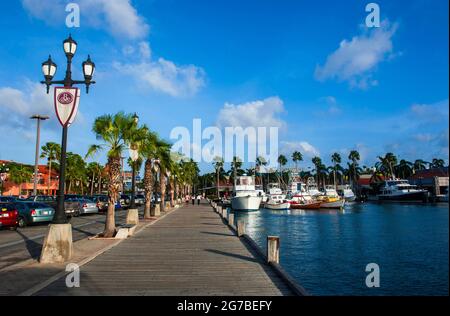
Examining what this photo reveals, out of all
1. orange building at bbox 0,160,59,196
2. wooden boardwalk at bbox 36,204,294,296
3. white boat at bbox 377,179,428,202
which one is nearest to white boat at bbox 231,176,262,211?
orange building at bbox 0,160,59,196

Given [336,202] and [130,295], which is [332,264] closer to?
[130,295]

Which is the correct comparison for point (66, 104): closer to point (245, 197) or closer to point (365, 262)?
point (365, 262)

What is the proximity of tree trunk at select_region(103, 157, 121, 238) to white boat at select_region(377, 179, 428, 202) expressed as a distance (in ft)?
286

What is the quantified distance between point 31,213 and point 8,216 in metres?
1.57

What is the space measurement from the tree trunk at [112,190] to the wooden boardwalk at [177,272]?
5.16 feet

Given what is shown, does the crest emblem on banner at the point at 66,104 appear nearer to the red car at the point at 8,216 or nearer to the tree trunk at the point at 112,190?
the tree trunk at the point at 112,190

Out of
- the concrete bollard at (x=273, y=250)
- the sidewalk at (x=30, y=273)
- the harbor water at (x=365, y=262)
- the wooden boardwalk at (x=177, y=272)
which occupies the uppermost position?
the concrete bollard at (x=273, y=250)

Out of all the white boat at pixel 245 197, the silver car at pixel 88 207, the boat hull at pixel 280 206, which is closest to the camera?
the silver car at pixel 88 207

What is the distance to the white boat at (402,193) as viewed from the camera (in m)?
90.9

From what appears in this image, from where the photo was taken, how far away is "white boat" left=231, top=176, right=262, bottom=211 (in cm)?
6312

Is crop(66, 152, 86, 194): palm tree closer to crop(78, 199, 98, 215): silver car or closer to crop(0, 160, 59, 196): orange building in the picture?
crop(0, 160, 59, 196): orange building

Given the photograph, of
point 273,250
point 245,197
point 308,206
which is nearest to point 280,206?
point 308,206

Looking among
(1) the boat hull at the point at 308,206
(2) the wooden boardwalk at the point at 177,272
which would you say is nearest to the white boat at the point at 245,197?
(1) the boat hull at the point at 308,206
